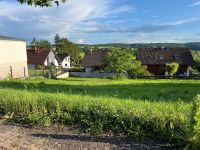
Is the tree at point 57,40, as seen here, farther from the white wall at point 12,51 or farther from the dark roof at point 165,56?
the white wall at point 12,51

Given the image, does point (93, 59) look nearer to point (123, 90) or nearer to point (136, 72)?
point (136, 72)

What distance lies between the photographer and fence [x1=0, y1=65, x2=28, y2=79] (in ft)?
136

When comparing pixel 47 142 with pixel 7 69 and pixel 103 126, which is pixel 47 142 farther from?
pixel 7 69

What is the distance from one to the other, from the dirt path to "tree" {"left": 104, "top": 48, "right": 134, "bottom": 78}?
4198 cm

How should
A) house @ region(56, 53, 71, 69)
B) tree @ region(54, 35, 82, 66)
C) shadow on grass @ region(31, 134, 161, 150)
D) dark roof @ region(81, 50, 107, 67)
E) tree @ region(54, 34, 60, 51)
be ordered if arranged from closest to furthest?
shadow on grass @ region(31, 134, 161, 150) < dark roof @ region(81, 50, 107, 67) < house @ region(56, 53, 71, 69) < tree @ region(54, 35, 82, 66) < tree @ region(54, 34, 60, 51)

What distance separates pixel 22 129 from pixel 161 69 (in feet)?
215

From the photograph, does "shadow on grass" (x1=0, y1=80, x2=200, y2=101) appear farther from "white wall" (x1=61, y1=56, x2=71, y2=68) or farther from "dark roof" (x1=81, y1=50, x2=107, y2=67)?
"white wall" (x1=61, y1=56, x2=71, y2=68)

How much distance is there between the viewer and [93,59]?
251 feet

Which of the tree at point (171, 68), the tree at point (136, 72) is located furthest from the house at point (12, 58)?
the tree at point (171, 68)

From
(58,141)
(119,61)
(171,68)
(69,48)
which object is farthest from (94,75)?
(58,141)

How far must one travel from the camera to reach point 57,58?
295 feet

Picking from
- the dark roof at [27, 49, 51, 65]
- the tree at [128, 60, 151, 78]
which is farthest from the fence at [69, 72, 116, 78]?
the dark roof at [27, 49, 51, 65]

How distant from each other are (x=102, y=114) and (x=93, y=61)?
2713 inches

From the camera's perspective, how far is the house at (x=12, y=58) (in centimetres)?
4206
